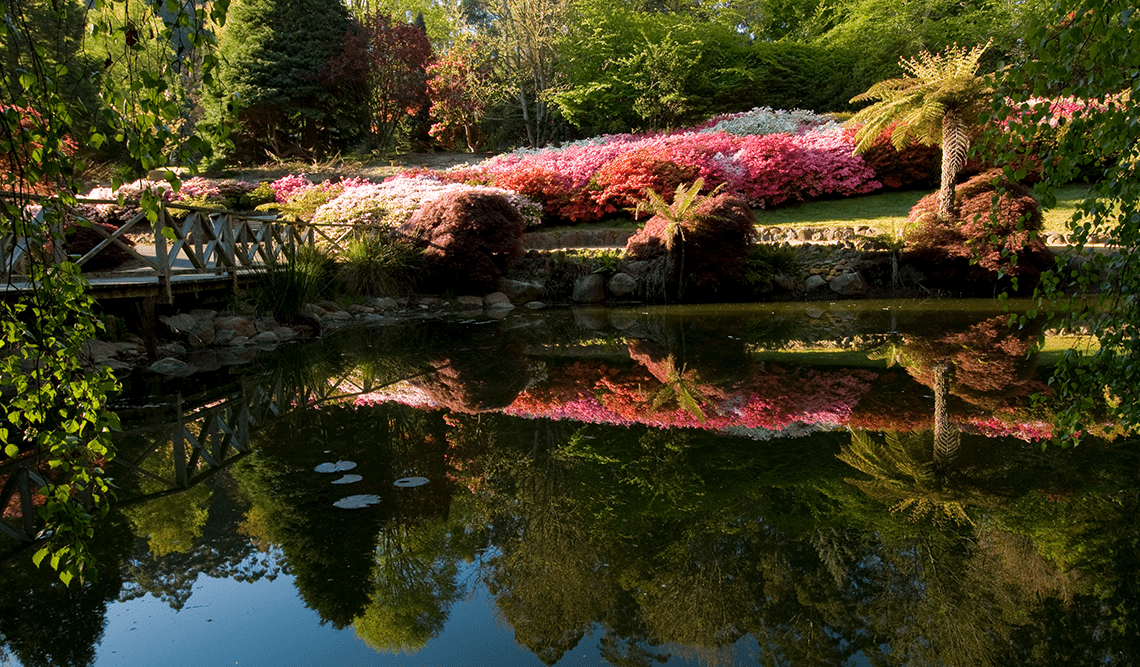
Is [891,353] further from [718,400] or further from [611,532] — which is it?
[611,532]

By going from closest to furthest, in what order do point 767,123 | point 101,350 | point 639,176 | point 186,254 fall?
1. point 101,350
2. point 186,254
3. point 639,176
4. point 767,123

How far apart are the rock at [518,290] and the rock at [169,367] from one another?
5.79 meters

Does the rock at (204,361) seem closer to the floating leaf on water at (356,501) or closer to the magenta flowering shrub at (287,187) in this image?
the floating leaf on water at (356,501)

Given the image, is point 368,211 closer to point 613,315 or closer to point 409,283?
point 409,283

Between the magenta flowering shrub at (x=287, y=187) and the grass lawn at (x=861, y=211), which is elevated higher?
the magenta flowering shrub at (x=287, y=187)

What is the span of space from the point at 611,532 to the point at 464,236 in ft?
29.4

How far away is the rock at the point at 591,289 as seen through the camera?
12.1 meters

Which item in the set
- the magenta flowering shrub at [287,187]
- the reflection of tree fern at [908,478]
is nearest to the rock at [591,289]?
the magenta flowering shrub at [287,187]

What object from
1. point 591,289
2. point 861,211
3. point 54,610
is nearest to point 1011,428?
point 54,610

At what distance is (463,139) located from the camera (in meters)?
26.7

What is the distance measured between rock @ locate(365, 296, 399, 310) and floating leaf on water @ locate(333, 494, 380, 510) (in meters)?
7.88

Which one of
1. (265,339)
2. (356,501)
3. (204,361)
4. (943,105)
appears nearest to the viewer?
(356,501)

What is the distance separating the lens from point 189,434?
174 inches

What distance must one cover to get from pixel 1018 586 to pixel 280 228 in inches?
385
